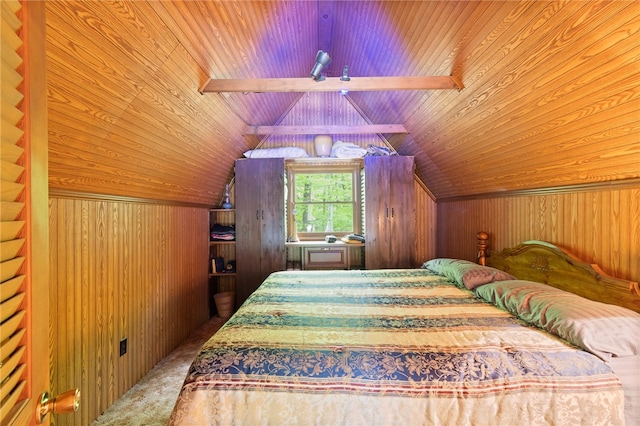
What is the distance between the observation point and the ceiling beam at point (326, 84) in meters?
2.09

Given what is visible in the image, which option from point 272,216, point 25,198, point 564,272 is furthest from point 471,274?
point 25,198

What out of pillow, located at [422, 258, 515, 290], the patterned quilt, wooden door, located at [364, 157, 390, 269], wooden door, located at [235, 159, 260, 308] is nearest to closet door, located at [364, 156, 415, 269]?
wooden door, located at [364, 157, 390, 269]

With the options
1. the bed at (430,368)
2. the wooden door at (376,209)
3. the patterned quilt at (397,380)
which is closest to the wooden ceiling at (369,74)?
the wooden door at (376,209)

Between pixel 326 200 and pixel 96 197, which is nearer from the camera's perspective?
pixel 96 197

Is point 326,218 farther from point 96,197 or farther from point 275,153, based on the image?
point 96,197

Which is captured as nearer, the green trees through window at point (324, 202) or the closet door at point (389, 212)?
the closet door at point (389, 212)

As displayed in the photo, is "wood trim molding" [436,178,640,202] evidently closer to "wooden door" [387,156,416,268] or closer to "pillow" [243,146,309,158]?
"wooden door" [387,156,416,268]

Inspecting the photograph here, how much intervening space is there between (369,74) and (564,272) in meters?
2.48

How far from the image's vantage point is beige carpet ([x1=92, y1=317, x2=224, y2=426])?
187 cm

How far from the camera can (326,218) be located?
4.08 m

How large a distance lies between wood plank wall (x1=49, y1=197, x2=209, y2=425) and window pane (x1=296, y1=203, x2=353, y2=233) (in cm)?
168

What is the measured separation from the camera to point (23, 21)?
57cm

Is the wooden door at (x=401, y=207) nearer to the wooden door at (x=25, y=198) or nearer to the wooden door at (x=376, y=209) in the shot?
the wooden door at (x=376, y=209)

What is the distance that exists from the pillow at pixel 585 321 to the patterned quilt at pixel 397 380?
7 cm
